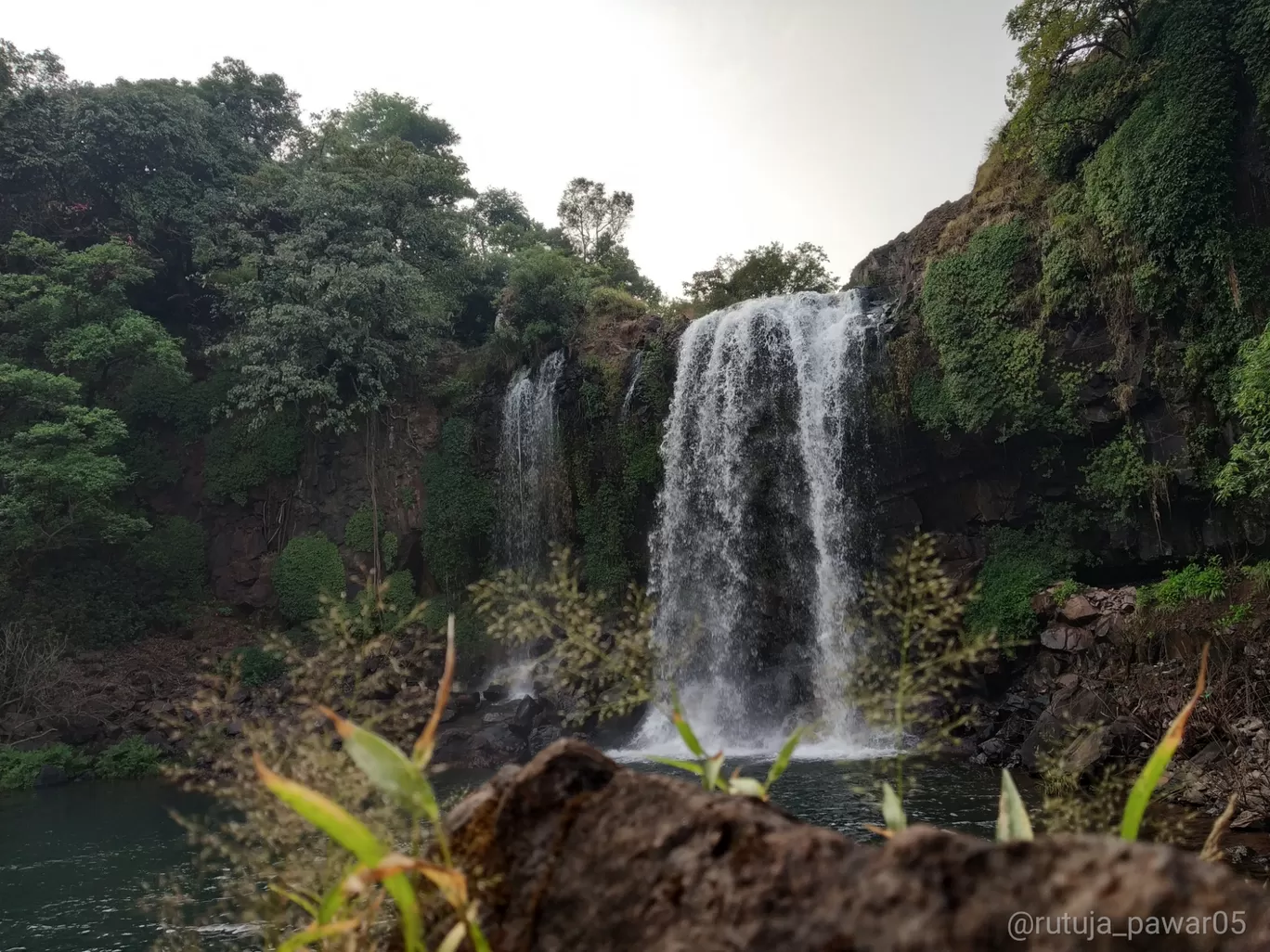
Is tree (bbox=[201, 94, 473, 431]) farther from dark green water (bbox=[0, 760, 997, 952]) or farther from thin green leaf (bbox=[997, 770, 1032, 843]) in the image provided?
thin green leaf (bbox=[997, 770, 1032, 843])

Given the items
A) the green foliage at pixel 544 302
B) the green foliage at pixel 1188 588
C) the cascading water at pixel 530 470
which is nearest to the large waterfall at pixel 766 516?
the cascading water at pixel 530 470

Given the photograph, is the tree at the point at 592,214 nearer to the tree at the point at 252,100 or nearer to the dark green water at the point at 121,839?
the tree at the point at 252,100

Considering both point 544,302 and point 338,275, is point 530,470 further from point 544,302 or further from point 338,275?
point 338,275

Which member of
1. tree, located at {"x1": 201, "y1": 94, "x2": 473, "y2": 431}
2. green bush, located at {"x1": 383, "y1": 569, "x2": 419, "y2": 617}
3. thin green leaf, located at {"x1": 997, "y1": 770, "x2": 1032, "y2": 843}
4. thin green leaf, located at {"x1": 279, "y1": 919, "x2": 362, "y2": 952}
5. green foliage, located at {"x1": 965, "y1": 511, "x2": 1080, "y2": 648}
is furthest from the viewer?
green bush, located at {"x1": 383, "y1": 569, "x2": 419, "y2": 617}

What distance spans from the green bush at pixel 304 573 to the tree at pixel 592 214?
17.9 m

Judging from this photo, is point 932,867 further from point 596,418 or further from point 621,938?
point 596,418

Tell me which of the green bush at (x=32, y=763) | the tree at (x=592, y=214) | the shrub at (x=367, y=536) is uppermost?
the tree at (x=592, y=214)

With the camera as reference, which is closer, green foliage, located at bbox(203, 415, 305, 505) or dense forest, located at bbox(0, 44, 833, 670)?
dense forest, located at bbox(0, 44, 833, 670)

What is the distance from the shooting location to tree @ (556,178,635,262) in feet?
112

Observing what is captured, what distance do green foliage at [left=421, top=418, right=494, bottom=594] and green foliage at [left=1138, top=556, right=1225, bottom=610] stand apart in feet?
47.6

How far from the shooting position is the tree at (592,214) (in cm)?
3412

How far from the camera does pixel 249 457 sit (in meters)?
22.2

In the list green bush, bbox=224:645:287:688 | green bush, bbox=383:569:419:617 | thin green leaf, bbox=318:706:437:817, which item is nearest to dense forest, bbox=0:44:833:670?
green bush, bbox=383:569:419:617

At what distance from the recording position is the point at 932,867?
5.18 ft
